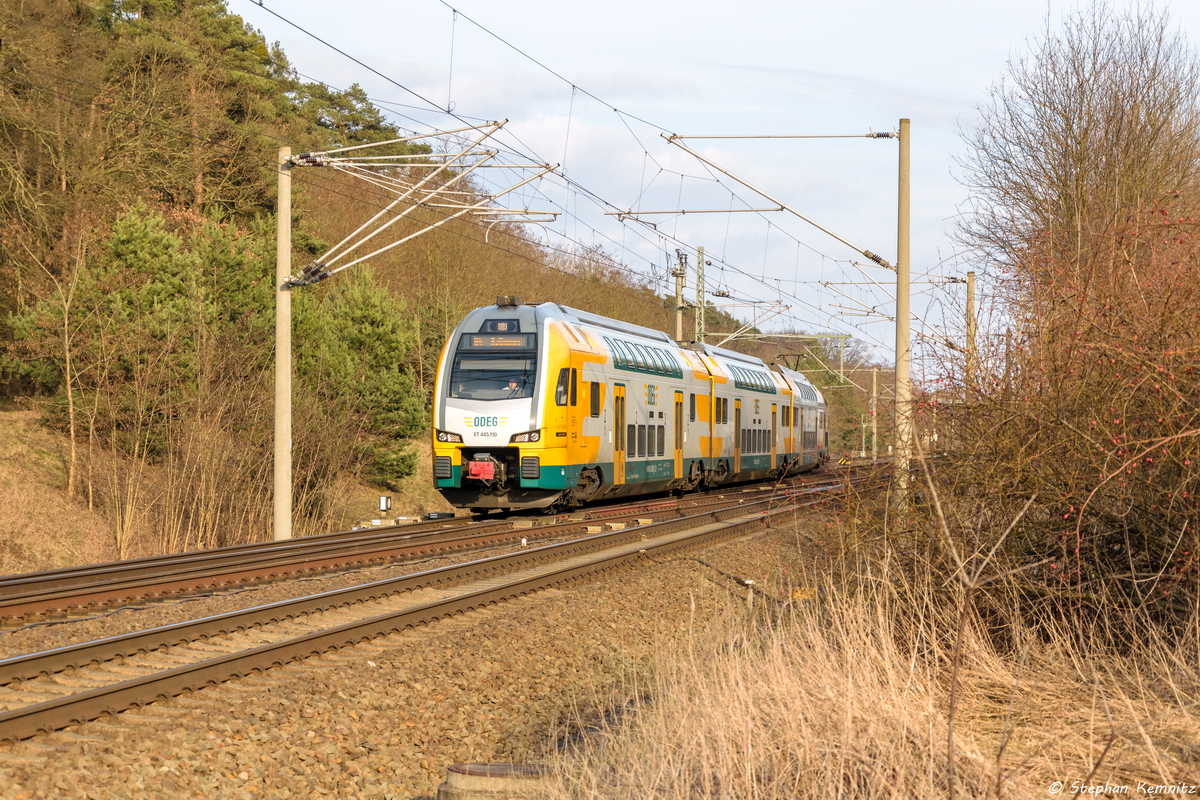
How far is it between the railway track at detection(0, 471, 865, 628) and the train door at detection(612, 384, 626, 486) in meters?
0.94

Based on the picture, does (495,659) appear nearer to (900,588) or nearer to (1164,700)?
(900,588)

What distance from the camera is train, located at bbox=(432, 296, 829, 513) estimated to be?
60.0 ft

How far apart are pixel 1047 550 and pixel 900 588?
4.24 ft

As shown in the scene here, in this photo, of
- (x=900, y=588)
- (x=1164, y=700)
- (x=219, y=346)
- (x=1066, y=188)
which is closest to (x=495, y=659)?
(x=900, y=588)

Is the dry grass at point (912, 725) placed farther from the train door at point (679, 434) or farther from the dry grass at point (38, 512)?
the train door at point (679, 434)

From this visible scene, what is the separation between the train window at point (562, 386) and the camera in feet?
60.3

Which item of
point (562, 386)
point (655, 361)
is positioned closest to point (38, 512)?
point (562, 386)

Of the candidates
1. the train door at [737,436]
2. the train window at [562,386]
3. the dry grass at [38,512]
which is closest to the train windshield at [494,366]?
the train window at [562,386]

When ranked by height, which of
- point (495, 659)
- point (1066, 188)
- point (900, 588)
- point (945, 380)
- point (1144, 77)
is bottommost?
point (495, 659)

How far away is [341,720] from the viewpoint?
6.69 m

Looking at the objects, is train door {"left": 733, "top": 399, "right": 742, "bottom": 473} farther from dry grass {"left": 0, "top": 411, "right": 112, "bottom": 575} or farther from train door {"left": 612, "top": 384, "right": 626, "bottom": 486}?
dry grass {"left": 0, "top": 411, "right": 112, "bottom": 575}

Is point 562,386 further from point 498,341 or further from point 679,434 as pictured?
point 679,434

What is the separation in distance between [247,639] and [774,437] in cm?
2547

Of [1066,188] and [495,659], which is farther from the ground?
[1066,188]
